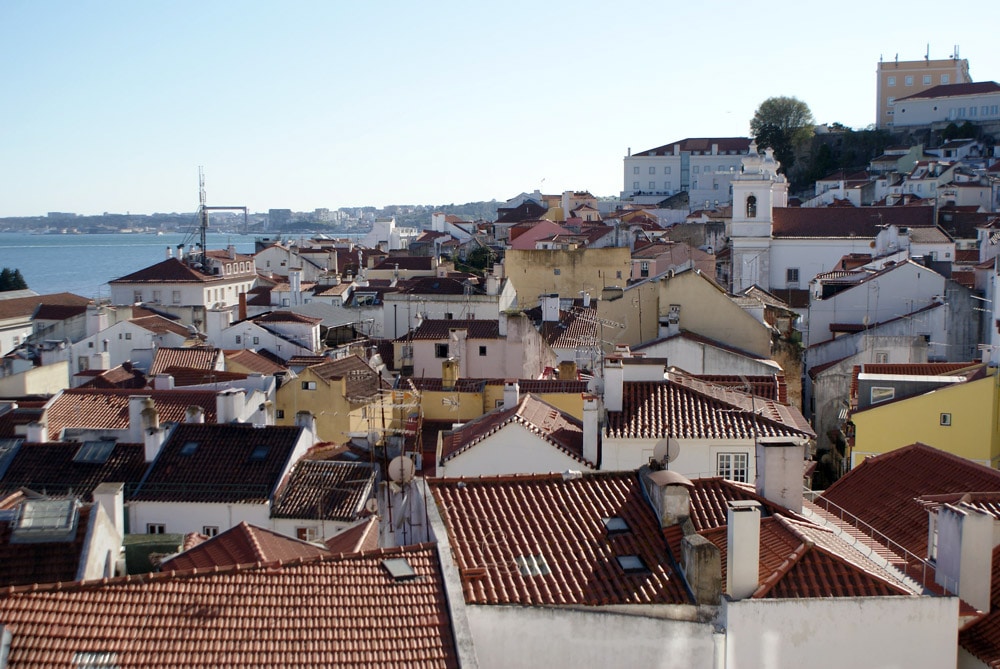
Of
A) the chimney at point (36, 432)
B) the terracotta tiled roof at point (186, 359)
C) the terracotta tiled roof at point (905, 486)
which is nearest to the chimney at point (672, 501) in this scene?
the terracotta tiled roof at point (905, 486)

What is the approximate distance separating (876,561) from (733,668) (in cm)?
234

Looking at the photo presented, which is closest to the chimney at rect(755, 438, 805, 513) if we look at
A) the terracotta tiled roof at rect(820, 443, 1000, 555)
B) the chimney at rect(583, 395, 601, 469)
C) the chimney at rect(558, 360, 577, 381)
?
the terracotta tiled roof at rect(820, 443, 1000, 555)

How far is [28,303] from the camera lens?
59.6 m

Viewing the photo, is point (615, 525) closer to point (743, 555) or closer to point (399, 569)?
point (743, 555)

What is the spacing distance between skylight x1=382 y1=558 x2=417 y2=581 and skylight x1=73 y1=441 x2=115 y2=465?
10835 millimetres

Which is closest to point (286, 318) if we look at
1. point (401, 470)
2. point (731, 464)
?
point (731, 464)

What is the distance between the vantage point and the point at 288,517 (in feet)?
55.1

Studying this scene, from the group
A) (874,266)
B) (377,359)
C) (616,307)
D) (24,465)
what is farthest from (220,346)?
(874,266)

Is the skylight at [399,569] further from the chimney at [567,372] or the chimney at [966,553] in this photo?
the chimney at [567,372]

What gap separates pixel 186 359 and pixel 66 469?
13.0 metres

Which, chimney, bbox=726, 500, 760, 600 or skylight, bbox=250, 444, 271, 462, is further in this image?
skylight, bbox=250, 444, 271, 462

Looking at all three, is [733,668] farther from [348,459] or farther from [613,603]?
[348,459]

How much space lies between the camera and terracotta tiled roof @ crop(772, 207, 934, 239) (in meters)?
47.2

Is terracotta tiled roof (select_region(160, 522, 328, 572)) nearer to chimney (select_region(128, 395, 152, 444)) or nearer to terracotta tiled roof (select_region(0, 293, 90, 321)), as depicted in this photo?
chimney (select_region(128, 395, 152, 444))
